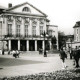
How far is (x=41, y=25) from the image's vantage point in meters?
66.3

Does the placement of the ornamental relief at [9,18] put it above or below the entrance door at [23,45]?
above

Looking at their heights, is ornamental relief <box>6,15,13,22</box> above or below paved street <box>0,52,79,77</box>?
above

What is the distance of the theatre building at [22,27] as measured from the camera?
195 feet

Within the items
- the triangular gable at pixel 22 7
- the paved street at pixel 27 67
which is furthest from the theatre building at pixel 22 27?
the paved street at pixel 27 67

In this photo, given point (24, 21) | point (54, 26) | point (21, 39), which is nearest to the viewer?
point (21, 39)

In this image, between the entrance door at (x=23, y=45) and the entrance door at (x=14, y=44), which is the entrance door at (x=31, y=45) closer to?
the entrance door at (x=23, y=45)

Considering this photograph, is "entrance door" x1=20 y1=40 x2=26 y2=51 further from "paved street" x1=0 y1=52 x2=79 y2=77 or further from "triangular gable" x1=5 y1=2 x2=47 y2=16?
"paved street" x1=0 y1=52 x2=79 y2=77

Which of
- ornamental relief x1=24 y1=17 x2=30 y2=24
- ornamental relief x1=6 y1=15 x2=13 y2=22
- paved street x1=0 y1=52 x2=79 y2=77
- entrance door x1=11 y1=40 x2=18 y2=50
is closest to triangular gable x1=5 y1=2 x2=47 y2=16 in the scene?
Answer: ornamental relief x1=6 y1=15 x2=13 y2=22

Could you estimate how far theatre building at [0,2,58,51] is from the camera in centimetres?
5956

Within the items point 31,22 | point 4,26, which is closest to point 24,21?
point 31,22

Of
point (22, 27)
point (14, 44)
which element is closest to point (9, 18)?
point (22, 27)

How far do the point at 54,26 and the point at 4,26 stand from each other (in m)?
16.6

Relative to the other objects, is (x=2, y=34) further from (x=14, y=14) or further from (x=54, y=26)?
(x=54, y=26)

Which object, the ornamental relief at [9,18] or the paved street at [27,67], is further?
the ornamental relief at [9,18]
